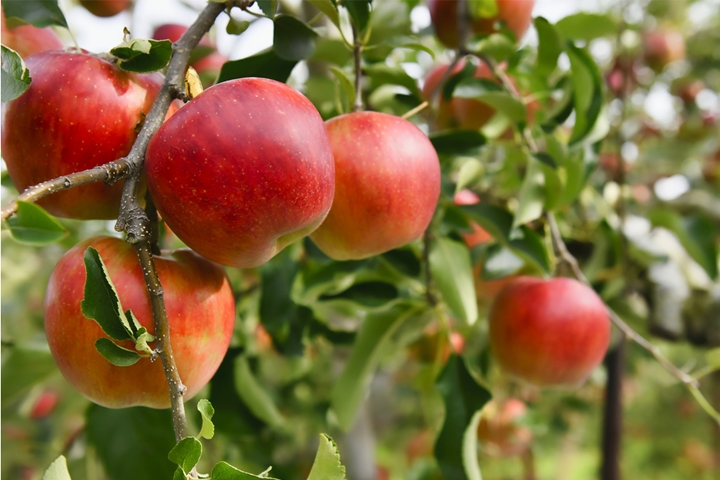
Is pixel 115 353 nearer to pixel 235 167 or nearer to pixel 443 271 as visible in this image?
pixel 235 167

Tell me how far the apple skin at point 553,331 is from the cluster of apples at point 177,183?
1.37ft

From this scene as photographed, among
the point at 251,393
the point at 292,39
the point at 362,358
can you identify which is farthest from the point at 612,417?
the point at 292,39

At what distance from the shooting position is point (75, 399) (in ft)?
3.15

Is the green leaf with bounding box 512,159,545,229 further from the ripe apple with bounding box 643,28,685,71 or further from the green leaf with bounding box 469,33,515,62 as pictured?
the ripe apple with bounding box 643,28,685,71

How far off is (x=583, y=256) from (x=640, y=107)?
3.27 feet

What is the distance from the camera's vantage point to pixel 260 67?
58 cm

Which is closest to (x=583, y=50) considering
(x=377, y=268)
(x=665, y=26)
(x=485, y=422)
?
(x=377, y=268)

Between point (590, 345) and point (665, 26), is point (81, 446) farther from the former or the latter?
point (665, 26)

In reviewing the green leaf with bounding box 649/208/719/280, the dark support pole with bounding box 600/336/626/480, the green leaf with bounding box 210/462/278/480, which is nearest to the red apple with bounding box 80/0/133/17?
the green leaf with bounding box 210/462/278/480

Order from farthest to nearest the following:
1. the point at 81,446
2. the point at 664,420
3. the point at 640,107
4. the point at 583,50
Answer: the point at 664,420, the point at 640,107, the point at 81,446, the point at 583,50

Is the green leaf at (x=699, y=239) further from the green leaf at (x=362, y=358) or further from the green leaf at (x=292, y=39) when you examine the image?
the green leaf at (x=292, y=39)

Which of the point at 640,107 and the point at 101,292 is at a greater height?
the point at 101,292

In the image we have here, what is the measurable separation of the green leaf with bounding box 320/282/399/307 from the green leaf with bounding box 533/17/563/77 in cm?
36

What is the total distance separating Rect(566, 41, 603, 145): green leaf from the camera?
2.29 feet
